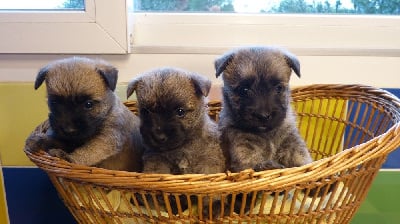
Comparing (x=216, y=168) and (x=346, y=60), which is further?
(x=346, y=60)

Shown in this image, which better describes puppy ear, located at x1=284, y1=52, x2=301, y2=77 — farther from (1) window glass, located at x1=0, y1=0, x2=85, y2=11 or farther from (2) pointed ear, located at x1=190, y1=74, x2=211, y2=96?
(1) window glass, located at x1=0, y1=0, x2=85, y2=11

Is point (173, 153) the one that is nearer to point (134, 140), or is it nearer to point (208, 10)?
point (134, 140)

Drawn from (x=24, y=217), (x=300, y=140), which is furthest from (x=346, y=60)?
(x=24, y=217)

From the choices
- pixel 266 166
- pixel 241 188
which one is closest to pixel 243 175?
pixel 241 188

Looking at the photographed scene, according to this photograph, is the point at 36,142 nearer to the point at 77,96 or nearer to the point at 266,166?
the point at 77,96

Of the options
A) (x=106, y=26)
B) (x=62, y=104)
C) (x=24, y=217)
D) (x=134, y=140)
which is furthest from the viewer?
(x=24, y=217)

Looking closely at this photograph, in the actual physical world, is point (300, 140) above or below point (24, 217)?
above

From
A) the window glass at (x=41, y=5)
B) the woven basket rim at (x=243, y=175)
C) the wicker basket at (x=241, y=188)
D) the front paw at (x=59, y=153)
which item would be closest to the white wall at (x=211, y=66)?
the window glass at (x=41, y=5)
